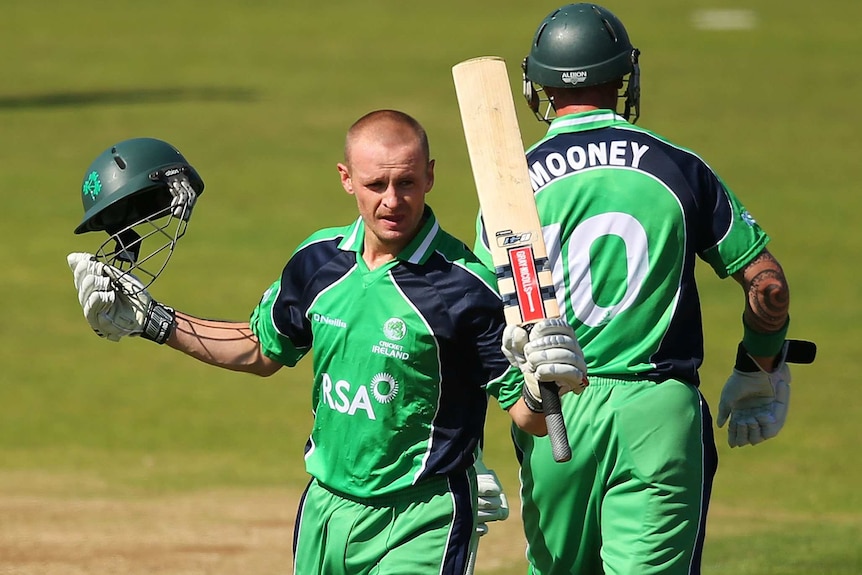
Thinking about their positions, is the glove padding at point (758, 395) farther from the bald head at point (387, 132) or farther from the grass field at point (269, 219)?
the grass field at point (269, 219)

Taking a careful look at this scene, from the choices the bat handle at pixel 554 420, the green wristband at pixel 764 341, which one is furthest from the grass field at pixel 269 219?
the bat handle at pixel 554 420

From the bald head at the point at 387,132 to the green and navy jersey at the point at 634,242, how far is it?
51 cm

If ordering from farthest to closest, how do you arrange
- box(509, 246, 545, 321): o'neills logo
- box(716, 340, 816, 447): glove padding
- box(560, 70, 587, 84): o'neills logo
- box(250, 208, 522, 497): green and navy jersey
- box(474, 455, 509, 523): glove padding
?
box(474, 455, 509, 523): glove padding → box(716, 340, 816, 447): glove padding → box(560, 70, 587, 84): o'neills logo → box(250, 208, 522, 497): green and navy jersey → box(509, 246, 545, 321): o'neills logo

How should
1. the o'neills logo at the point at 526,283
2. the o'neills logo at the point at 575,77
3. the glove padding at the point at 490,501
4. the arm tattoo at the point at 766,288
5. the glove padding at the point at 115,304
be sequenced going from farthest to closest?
the glove padding at the point at 490,501, the o'neills logo at the point at 575,77, the arm tattoo at the point at 766,288, the glove padding at the point at 115,304, the o'neills logo at the point at 526,283

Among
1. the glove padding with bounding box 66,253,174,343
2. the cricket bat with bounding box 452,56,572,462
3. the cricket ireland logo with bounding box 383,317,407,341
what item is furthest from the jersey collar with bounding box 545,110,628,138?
the glove padding with bounding box 66,253,174,343

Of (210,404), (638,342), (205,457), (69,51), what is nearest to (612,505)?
(638,342)

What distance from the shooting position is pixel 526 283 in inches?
163

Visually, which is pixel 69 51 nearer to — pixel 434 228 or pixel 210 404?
pixel 210 404

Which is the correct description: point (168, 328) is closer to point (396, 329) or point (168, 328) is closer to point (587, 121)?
point (396, 329)

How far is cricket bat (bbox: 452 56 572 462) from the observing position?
4141 mm

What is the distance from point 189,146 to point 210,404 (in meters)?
10.6

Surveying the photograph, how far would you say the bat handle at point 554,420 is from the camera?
396 cm

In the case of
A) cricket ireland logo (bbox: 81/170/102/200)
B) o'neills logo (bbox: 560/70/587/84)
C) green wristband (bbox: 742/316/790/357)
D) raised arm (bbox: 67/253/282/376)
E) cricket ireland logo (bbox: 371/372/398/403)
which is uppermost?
o'neills logo (bbox: 560/70/587/84)

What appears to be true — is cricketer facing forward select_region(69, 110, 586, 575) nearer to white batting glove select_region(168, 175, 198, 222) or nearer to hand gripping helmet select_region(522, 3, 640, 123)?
white batting glove select_region(168, 175, 198, 222)
